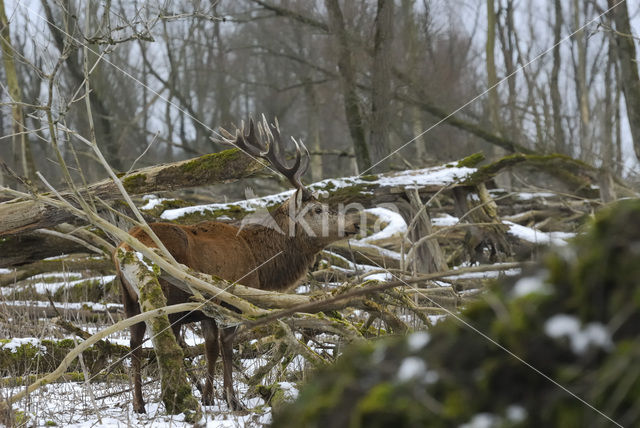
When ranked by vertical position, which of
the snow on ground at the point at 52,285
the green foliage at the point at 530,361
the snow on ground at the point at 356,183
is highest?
the snow on ground at the point at 356,183

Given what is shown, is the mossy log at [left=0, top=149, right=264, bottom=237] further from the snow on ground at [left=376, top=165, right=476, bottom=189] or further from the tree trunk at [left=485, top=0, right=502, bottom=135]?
the tree trunk at [left=485, top=0, right=502, bottom=135]

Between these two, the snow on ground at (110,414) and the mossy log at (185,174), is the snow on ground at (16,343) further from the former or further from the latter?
the mossy log at (185,174)

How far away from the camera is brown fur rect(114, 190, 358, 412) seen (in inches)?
185

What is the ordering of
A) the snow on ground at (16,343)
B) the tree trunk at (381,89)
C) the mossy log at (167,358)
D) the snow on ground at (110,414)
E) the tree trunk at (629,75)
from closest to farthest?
the snow on ground at (110,414) < the mossy log at (167,358) < the snow on ground at (16,343) < the tree trunk at (629,75) < the tree trunk at (381,89)

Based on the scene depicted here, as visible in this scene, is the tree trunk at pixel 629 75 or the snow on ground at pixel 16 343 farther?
the tree trunk at pixel 629 75

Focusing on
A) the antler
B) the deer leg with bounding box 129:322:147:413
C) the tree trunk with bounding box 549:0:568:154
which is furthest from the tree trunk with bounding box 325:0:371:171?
the tree trunk with bounding box 549:0:568:154

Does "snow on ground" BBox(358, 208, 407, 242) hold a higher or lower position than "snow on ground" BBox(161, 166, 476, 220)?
lower

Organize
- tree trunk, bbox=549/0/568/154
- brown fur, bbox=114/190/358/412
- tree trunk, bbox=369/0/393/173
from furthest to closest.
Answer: tree trunk, bbox=549/0/568/154, tree trunk, bbox=369/0/393/173, brown fur, bbox=114/190/358/412

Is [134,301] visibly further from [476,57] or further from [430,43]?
[476,57]

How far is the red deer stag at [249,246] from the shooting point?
4.79 meters

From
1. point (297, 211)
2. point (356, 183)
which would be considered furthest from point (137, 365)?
point (356, 183)

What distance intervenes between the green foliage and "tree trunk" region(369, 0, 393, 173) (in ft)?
39.7

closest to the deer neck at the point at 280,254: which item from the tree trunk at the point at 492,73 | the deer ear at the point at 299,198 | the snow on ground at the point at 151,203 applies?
the deer ear at the point at 299,198

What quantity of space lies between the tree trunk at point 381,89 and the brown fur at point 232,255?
6.50 metres
